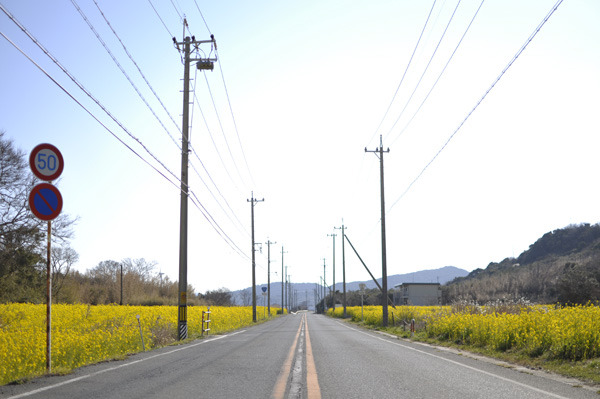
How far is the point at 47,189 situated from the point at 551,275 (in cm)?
7379

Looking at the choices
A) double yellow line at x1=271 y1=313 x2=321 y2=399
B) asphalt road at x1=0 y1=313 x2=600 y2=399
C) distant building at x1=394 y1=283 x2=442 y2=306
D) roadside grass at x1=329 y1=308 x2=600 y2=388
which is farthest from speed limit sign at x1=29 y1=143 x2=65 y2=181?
distant building at x1=394 y1=283 x2=442 y2=306

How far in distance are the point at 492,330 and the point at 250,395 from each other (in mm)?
11326

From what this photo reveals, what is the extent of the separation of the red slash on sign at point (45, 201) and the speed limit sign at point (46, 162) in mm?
200

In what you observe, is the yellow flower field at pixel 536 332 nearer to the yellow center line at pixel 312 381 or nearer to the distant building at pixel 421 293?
the yellow center line at pixel 312 381

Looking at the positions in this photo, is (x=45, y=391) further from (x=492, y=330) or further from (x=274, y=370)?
(x=492, y=330)

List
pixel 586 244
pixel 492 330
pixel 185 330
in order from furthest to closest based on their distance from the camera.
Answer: pixel 586 244, pixel 185 330, pixel 492 330

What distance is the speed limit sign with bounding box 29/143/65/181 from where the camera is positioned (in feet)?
29.9

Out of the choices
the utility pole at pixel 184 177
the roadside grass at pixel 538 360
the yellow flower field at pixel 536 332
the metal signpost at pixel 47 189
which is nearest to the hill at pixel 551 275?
the yellow flower field at pixel 536 332

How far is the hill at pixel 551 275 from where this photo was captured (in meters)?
43.2

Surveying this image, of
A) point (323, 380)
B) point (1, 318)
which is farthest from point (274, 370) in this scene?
point (1, 318)

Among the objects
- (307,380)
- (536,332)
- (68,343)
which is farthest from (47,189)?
(536,332)

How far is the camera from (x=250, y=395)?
279 inches

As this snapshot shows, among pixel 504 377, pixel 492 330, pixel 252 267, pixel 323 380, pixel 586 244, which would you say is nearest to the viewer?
pixel 323 380

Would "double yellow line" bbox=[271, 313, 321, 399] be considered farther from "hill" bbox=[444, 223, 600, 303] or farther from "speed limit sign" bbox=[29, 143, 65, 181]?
"hill" bbox=[444, 223, 600, 303]
